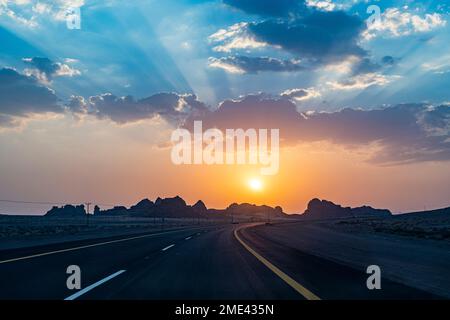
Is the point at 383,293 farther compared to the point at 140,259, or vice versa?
the point at 140,259

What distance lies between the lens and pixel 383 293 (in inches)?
412

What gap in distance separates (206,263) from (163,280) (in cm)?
482

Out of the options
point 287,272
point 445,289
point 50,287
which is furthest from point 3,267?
point 445,289

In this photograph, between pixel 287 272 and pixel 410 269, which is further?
pixel 410 269

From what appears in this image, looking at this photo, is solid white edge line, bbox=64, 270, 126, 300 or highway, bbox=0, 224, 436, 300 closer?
solid white edge line, bbox=64, 270, 126, 300

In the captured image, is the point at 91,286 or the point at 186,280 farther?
the point at 186,280

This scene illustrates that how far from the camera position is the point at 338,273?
1427 cm

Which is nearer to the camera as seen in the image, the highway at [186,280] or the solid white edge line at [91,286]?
the solid white edge line at [91,286]

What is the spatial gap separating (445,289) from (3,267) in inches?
492
